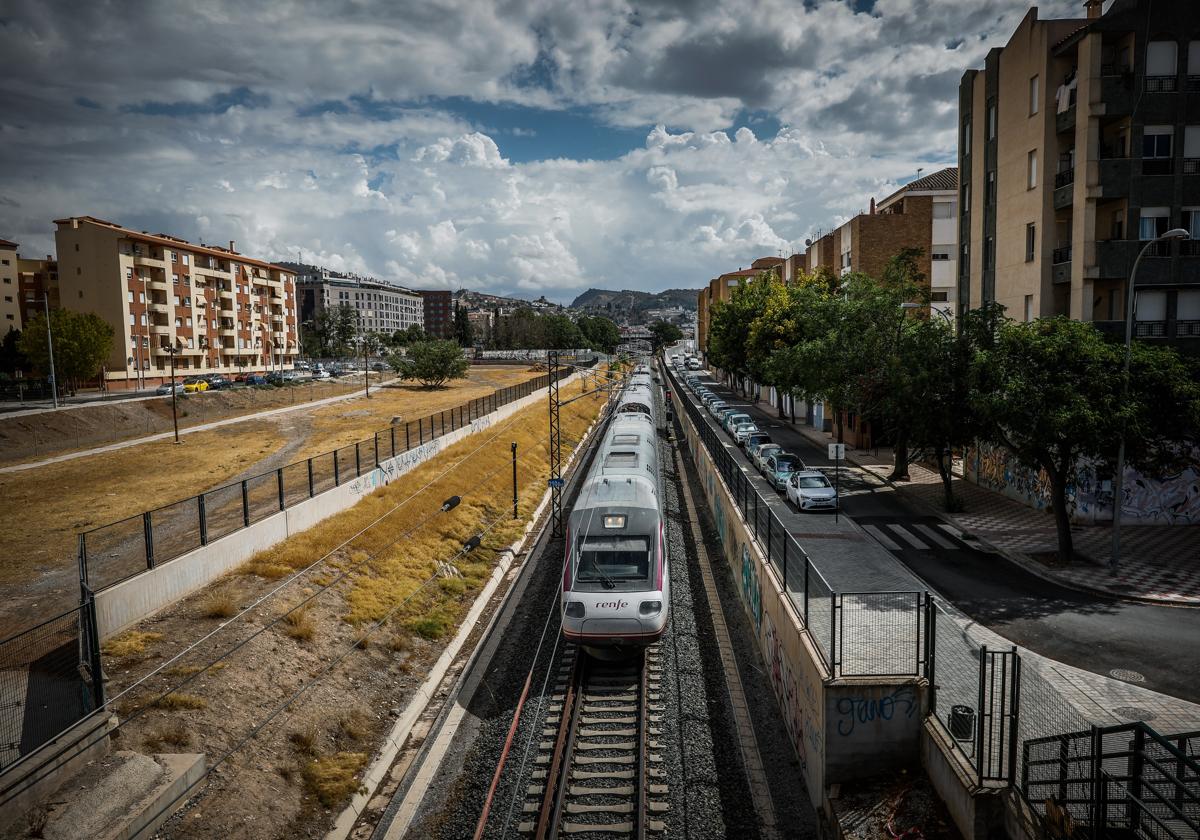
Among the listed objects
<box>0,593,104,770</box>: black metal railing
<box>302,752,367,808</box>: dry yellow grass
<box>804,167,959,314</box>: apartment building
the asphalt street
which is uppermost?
<box>804,167,959,314</box>: apartment building

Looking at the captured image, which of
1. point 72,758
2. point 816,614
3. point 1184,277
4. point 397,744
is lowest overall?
point 397,744

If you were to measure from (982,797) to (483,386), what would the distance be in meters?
77.3

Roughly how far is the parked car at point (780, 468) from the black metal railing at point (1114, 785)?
22.3m

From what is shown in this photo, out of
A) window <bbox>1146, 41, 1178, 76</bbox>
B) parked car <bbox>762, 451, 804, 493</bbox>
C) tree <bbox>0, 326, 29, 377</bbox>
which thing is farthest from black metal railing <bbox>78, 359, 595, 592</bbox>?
tree <bbox>0, 326, 29, 377</bbox>

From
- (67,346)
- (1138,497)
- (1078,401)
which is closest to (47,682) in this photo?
(1078,401)

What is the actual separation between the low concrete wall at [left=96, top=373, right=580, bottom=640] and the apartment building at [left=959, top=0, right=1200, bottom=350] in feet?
89.4

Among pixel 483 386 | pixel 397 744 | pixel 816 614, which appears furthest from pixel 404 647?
pixel 483 386

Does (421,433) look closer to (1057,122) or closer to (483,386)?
(1057,122)

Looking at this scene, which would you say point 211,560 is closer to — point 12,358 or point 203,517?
point 203,517

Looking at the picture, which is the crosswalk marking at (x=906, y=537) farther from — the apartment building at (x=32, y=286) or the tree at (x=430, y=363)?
the apartment building at (x=32, y=286)

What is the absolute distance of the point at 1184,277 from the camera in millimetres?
25391

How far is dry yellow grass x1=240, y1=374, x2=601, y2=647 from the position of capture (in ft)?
62.1

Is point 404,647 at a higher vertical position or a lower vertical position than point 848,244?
lower

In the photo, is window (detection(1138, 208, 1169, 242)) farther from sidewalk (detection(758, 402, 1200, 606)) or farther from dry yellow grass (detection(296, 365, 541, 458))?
dry yellow grass (detection(296, 365, 541, 458))
